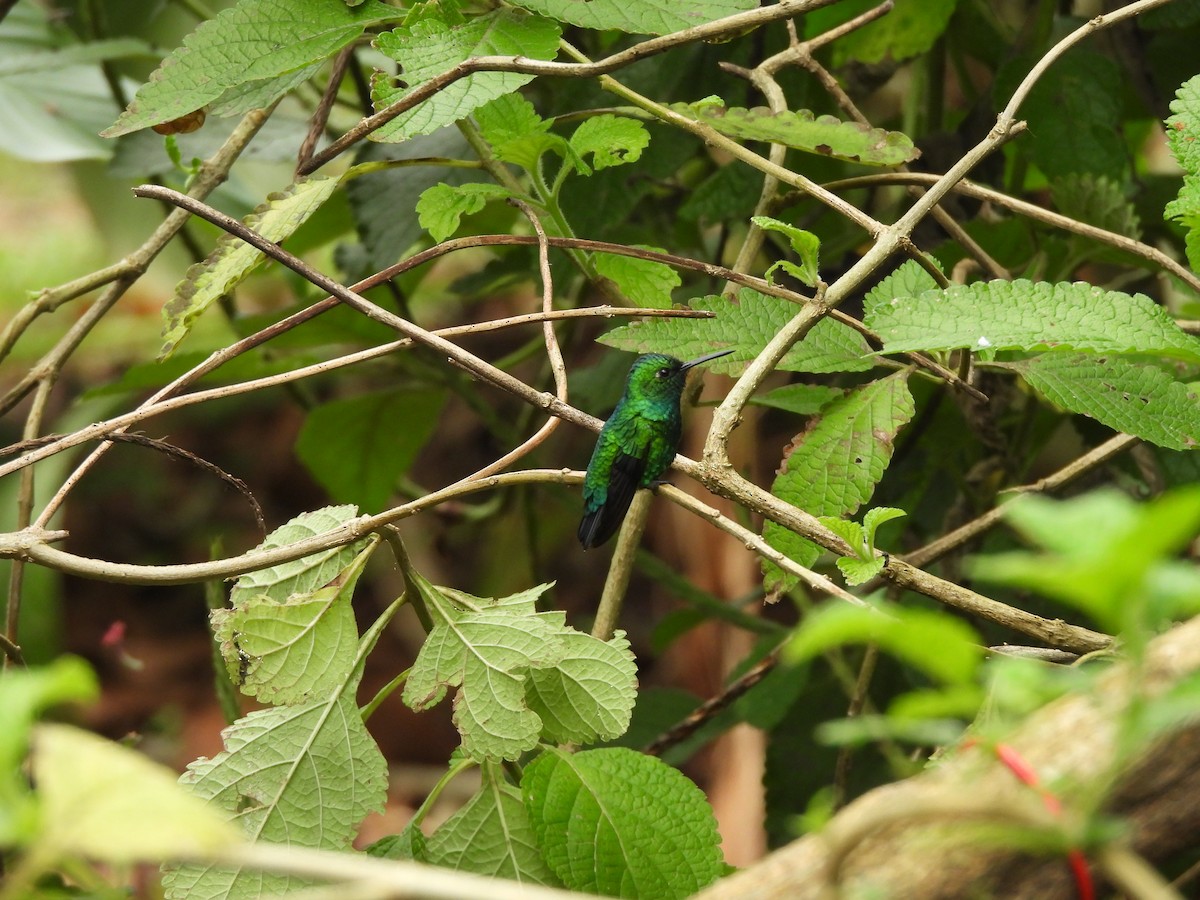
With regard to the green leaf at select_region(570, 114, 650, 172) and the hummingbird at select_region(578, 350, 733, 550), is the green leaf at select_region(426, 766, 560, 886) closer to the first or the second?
the hummingbird at select_region(578, 350, 733, 550)

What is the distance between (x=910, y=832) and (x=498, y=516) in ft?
7.89

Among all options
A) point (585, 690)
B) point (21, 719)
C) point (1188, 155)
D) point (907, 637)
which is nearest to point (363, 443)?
point (585, 690)

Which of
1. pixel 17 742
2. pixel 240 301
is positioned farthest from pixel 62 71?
pixel 240 301

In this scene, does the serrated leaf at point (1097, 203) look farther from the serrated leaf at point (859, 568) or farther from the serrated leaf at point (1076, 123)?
the serrated leaf at point (859, 568)

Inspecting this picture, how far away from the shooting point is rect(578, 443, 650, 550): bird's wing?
2.00 meters

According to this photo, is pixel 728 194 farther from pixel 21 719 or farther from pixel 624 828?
pixel 21 719

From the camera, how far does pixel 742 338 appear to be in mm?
1627

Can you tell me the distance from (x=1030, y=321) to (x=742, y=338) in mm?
376

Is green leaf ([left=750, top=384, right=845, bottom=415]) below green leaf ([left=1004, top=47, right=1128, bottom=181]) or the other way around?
below

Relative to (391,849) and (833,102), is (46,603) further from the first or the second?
(833,102)

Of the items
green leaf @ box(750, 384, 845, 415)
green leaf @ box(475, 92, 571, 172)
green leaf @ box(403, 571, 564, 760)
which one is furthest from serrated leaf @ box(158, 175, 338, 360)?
green leaf @ box(750, 384, 845, 415)

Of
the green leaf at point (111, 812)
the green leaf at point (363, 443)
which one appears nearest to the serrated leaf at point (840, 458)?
the green leaf at point (111, 812)

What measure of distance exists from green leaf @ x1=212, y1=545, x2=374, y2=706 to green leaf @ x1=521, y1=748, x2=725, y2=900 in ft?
0.99

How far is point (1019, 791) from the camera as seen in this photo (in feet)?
2.60
